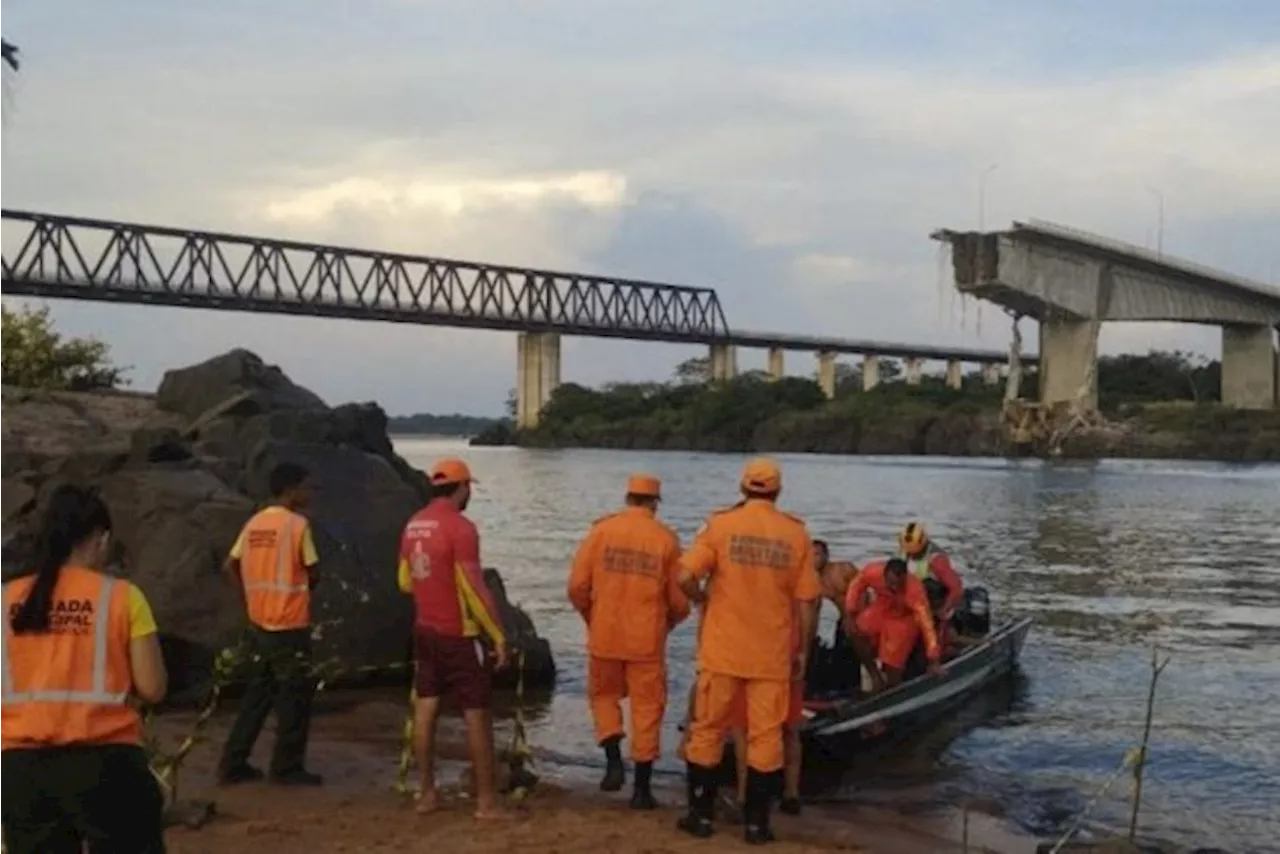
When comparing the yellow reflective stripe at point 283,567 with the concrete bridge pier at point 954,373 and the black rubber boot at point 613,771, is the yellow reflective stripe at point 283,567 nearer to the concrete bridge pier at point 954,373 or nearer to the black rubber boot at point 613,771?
the black rubber boot at point 613,771

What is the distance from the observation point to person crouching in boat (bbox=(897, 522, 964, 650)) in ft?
45.8

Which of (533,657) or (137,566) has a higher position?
(137,566)

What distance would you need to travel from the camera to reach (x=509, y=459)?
11369 cm

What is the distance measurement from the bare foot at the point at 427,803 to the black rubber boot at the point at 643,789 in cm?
128

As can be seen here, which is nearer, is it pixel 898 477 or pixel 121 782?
pixel 121 782

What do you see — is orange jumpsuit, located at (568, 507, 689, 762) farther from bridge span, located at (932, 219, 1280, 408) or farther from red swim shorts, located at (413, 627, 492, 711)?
bridge span, located at (932, 219, 1280, 408)

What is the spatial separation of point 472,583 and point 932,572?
6.60m

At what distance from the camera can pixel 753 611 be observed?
335 inches

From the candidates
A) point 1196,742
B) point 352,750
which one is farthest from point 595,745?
A: point 1196,742

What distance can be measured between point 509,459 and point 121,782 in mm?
108719

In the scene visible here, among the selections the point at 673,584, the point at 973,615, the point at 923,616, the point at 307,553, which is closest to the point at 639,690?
the point at 673,584

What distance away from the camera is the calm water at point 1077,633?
12.6m

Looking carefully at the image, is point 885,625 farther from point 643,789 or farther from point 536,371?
point 536,371

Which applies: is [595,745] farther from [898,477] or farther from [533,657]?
[898,477]
